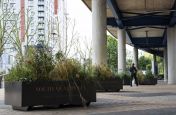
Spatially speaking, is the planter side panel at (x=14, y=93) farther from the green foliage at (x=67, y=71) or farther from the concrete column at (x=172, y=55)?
the concrete column at (x=172, y=55)

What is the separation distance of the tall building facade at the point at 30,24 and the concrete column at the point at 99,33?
2.56m

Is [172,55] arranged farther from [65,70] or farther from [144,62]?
[144,62]

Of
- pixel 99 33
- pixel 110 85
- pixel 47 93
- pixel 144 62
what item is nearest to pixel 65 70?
pixel 47 93

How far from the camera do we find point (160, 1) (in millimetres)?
38781

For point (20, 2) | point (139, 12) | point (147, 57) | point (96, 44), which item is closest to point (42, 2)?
point (96, 44)

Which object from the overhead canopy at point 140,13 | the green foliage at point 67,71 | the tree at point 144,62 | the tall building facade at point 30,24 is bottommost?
the green foliage at point 67,71

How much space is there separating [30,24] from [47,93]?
249 inches

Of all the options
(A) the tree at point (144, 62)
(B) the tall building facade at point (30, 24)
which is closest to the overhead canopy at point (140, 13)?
(B) the tall building facade at point (30, 24)

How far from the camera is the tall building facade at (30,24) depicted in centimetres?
1383

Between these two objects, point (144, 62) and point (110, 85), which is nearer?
point (110, 85)

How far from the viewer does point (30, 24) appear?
1723 centimetres

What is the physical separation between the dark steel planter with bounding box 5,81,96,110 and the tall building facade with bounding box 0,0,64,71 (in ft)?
3.48

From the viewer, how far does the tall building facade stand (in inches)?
544

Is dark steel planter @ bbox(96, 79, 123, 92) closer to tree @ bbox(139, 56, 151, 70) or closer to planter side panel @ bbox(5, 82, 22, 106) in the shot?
planter side panel @ bbox(5, 82, 22, 106)
